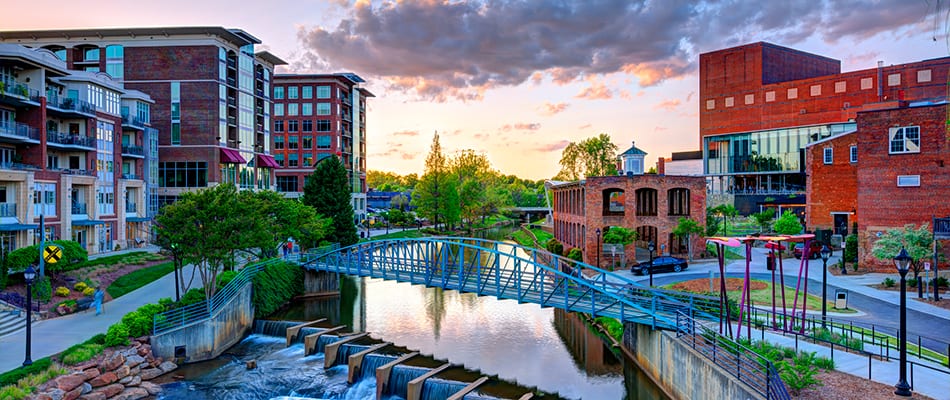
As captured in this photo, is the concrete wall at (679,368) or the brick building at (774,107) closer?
the concrete wall at (679,368)

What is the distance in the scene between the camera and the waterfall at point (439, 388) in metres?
19.7

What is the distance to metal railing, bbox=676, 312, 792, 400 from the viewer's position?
13.0 meters

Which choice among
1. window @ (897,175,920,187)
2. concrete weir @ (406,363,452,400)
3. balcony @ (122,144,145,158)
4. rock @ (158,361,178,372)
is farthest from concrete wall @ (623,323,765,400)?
balcony @ (122,144,145,158)

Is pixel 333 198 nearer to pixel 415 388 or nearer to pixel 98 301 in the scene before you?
pixel 98 301

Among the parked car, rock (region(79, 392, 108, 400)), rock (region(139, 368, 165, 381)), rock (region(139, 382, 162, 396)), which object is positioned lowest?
rock (region(139, 382, 162, 396))

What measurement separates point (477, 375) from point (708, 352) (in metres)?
9.01

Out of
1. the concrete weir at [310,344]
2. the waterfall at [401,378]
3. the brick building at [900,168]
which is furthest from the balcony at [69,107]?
the brick building at [900,168]

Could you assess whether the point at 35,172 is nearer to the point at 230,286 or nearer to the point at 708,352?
the point at 230,286

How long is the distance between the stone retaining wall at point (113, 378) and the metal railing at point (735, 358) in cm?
1805

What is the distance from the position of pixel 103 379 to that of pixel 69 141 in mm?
26545

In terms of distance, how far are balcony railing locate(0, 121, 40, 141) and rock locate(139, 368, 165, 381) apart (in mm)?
20700

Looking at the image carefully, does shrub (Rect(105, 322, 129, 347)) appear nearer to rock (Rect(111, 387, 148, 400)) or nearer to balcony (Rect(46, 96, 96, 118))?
rock (Rect(111, 387, 148, 400))

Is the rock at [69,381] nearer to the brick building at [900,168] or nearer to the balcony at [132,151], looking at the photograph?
the balcony at [132,151]

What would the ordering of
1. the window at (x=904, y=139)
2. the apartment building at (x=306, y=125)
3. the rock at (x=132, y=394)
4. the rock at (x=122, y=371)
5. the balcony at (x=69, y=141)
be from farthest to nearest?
the apartment building at (x=306, y=125) → the balcony at (x=69, y=141) → the window at (x=904, y=139) → the rock at (x=122, y=371) → the rock at (x=132, y=394)
